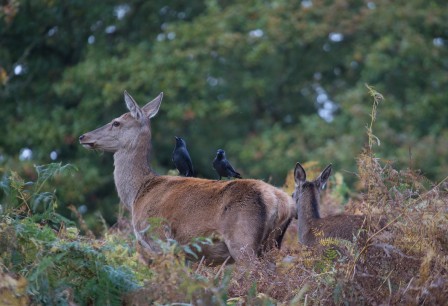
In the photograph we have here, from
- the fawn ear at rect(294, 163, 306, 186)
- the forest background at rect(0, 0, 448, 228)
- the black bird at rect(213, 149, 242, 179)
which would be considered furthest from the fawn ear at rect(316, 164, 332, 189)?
the forest background at rect(0, 0, 448, 228)

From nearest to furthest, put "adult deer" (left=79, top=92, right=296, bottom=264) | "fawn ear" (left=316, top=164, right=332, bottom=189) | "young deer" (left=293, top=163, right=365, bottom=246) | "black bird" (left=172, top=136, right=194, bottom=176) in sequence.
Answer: "adult deer" (left=79, top=92, right=296, bottom=264) < "young deer" (left=293, top=163, right=365, bottom=246) < "black bird" (left=172, top=136, right=194, bottom=176) < "fawn ear" (left=316, top=164, right=332, bottom=189)

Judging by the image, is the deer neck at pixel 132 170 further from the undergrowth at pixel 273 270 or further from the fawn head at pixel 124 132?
the undergrowth at pixel 273 270

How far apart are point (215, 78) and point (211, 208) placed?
61.5 feet

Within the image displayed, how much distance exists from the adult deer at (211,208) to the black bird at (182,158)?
29cm

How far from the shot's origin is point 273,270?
8078 millimetres

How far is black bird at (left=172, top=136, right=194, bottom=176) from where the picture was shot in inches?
425

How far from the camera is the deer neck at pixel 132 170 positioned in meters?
10.6

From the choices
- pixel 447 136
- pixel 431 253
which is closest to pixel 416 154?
pixel 447 136

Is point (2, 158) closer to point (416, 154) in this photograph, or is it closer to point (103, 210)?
point (103, 210)

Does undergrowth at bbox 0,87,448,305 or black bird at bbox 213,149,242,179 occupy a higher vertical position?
undergrowth at bbox 0,87,448,305

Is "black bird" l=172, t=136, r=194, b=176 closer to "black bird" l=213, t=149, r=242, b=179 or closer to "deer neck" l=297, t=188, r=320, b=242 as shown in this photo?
"black bird" l=213, t=149, r=242, b=179

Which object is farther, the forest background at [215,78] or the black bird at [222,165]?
the forest background at [215,78]

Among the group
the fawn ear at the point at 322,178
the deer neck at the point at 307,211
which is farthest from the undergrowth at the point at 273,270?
the fawn ear at the point at 322,178

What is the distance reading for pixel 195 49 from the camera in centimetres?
2528
